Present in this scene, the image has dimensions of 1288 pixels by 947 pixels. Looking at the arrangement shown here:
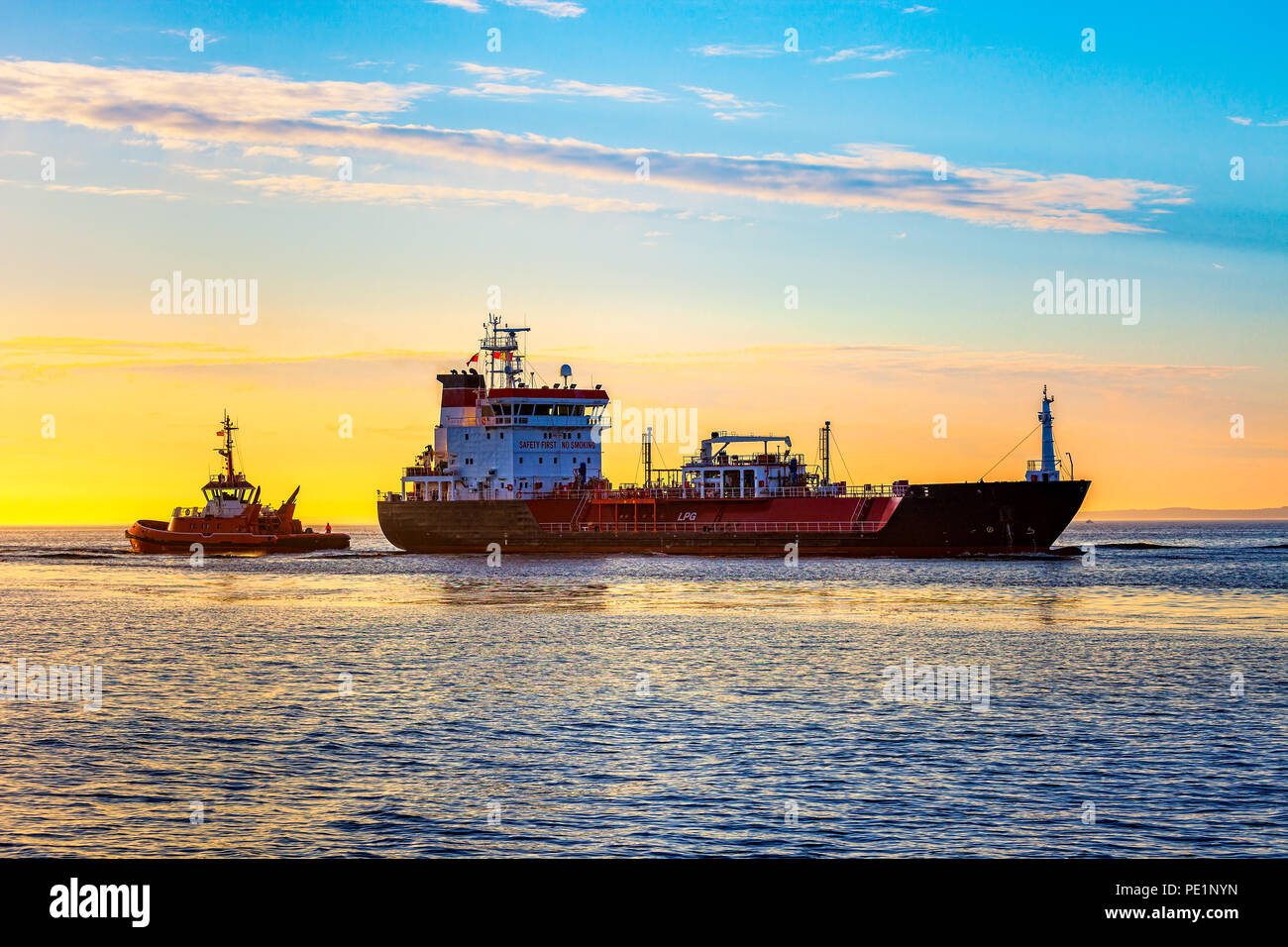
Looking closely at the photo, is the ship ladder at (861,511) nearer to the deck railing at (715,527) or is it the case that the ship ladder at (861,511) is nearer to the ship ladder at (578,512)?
the deck railing at (715,527)

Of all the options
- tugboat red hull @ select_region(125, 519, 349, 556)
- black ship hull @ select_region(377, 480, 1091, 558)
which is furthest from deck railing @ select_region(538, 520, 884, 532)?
tugboat red hull @ select_region(125, 519, 349, 556)

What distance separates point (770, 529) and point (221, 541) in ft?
173

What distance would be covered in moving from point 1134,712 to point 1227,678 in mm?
7284

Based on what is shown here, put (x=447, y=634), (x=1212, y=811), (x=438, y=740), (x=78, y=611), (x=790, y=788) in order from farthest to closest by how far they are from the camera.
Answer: (x=78, y=611) → (x=447, y=634) → (x=438, y=740) → (x=790, y=788) → (x=1212, y=811)

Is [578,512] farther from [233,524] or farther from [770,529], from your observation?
[233,524]

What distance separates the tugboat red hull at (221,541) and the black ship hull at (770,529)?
1510cm

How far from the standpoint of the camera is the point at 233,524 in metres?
108

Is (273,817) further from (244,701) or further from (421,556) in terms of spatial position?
(421,556)

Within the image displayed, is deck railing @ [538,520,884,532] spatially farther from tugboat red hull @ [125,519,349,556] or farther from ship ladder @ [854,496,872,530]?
tugboat red hull @ [125,519,349,556]

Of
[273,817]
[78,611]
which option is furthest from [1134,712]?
[78,611]

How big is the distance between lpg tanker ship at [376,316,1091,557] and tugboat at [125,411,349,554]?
1595 cm

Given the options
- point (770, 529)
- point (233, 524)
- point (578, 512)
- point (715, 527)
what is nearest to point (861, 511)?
point (770, 529)

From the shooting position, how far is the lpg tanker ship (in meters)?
79.2

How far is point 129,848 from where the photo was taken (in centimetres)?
1582
